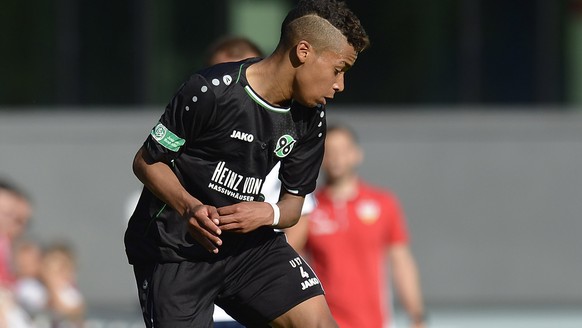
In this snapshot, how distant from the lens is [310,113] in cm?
497

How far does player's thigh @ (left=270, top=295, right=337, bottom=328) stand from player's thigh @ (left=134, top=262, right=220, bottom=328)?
30 cm

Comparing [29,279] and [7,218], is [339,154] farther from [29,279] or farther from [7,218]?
[29,279]

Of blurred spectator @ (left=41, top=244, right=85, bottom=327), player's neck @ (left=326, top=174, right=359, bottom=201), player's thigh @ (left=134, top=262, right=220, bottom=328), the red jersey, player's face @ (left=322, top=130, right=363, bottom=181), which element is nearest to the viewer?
player's thigh @ (left=134, top=262, right=220, bottom=328)

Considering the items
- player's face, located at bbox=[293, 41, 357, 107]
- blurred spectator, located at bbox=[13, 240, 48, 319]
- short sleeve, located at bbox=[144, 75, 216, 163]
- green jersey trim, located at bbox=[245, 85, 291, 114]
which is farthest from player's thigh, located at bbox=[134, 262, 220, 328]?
blurred spectator, located at bbox=[13, 240, 48, 319]

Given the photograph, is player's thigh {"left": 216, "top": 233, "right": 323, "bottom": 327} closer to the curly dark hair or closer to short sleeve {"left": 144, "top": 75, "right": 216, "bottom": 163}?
short sleeve {"left": 144, "top": 75, "right": 216, "bottom": 163}

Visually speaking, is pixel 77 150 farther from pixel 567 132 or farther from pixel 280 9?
pixel 567 132

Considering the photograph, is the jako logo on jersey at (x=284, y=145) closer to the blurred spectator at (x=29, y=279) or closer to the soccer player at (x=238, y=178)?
the soccer player at (x=238, y=178)

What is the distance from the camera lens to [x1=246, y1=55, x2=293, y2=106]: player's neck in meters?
4.80

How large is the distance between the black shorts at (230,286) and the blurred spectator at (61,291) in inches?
210

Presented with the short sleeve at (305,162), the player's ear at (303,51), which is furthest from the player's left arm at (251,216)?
the player's ear at (303,51)

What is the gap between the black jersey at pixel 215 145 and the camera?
186 inches

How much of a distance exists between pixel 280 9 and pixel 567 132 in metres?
3.70

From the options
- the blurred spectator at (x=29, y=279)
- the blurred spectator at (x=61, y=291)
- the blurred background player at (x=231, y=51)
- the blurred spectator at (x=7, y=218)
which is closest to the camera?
the blurred background player at (x=231, y=51)

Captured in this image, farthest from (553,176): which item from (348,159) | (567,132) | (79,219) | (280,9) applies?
(348,159)
